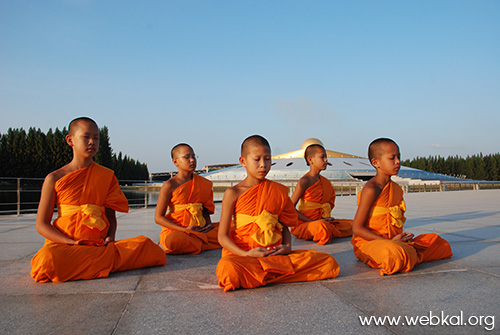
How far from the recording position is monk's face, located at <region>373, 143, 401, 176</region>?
10.4 ft

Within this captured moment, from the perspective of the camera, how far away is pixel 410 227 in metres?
5.32

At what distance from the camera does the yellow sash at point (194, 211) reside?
408 cm

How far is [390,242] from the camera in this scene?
2.83 m

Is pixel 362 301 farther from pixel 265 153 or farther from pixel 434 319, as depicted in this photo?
pixel 265 153

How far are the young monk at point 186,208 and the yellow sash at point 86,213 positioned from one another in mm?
919

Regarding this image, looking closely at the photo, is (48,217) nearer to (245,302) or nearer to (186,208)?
(186,208)

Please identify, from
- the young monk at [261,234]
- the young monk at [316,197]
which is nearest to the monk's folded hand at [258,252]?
the young monk at [261,234]

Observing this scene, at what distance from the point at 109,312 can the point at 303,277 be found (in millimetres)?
1323

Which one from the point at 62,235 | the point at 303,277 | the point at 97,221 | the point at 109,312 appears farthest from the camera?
the point at 97,221

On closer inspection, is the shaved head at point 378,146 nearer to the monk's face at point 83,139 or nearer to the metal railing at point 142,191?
the monk's face at point 83,139

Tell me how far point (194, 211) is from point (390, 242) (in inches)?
86.0

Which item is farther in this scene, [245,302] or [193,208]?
[193,208]

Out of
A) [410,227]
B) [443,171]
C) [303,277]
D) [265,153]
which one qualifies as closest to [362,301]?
[303,277]

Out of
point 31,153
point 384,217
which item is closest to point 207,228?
point 384,217
